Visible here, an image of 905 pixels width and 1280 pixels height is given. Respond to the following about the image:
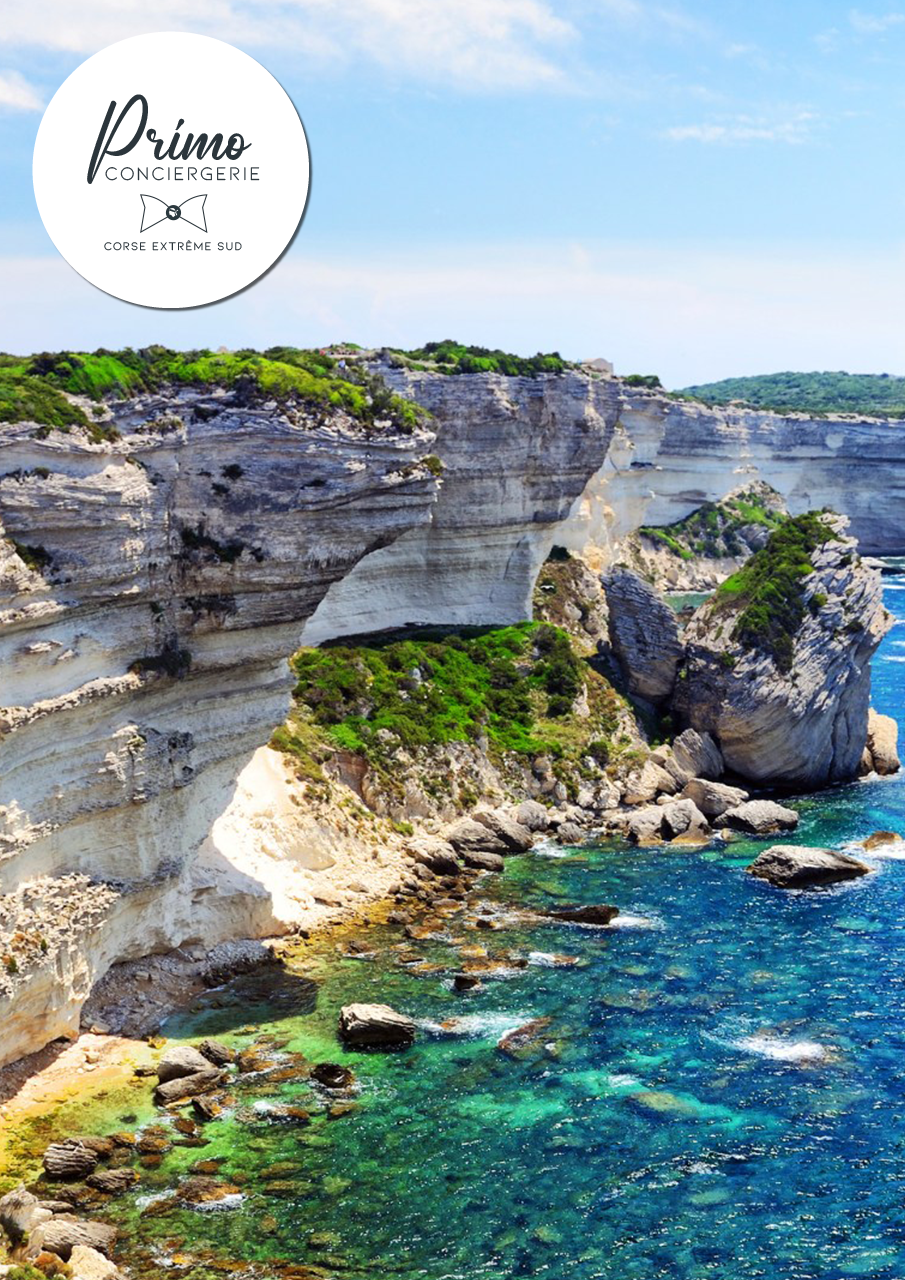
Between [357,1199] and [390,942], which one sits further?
[390,942]

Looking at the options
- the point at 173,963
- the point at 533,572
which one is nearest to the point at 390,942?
the point at 173,963

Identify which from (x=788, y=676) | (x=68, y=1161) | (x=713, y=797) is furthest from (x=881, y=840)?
(x=68, y=1161)

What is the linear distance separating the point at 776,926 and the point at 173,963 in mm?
20859

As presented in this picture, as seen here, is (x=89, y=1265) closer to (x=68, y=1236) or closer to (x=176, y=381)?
(x=68, y=1236)

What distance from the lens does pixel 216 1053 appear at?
120 ft

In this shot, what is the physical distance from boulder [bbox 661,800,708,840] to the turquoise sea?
26.5 feet

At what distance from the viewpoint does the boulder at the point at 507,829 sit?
184 ft

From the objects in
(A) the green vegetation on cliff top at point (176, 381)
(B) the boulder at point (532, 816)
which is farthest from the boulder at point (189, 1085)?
(B) the boulder at point (532, 816)

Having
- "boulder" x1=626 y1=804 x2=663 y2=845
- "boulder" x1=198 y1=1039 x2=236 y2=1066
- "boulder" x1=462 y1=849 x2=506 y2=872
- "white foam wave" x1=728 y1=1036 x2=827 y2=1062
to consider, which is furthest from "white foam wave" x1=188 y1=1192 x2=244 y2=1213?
"boulder" x1=626 y1=804 x2=663 y2=845

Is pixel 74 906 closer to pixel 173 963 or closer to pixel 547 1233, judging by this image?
pixel 173 963

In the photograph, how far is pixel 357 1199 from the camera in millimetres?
30312

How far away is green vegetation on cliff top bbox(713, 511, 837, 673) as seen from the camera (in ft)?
218

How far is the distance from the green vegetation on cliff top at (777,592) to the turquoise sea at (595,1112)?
18.9 m

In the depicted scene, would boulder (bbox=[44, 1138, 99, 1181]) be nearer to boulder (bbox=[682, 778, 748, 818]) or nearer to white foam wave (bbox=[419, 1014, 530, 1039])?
white foam wave (bbox=[419, 1014, 530, 1039])
